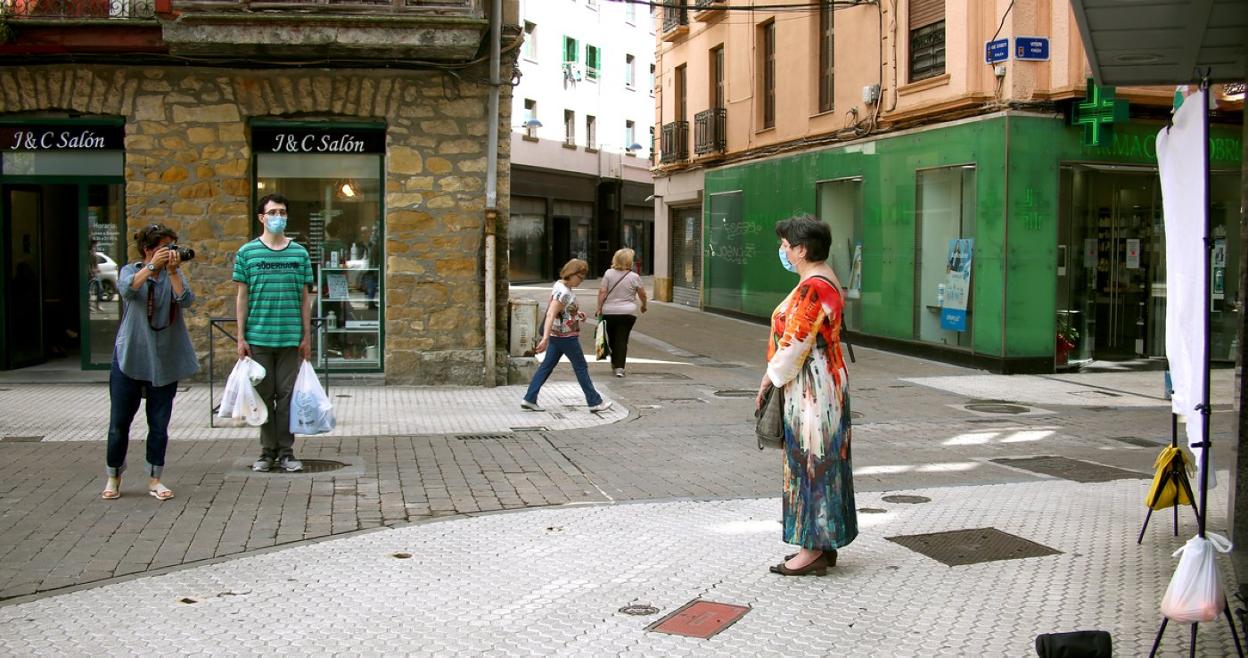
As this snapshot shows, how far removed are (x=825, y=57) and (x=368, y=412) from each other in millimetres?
12496

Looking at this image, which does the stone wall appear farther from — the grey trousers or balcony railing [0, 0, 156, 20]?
the grey trousers

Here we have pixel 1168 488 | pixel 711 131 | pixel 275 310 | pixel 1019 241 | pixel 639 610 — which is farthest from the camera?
pixel 711 131

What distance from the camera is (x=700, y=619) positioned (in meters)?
4.88

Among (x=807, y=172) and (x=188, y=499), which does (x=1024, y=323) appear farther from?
(x=188, y=499)

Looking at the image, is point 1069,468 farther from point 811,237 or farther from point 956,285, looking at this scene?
point 956,285

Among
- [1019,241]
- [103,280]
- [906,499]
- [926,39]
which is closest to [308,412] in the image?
[906,499]

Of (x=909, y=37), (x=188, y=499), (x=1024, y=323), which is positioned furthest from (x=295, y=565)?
(x=909, y=37)

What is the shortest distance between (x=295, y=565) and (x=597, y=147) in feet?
131

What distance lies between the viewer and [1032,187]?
15531mm

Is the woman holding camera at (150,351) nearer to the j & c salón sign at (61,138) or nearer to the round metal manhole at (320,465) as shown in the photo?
the round metal manhole at (320,465)

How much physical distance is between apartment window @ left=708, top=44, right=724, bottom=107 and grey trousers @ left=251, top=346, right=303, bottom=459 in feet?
62.1

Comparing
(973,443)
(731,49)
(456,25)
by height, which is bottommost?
(973,443)

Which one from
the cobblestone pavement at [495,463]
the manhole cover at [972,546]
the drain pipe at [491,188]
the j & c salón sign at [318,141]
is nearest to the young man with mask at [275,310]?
the cobblestone pavement at [495,463]

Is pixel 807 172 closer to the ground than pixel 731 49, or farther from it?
closer to the ground
